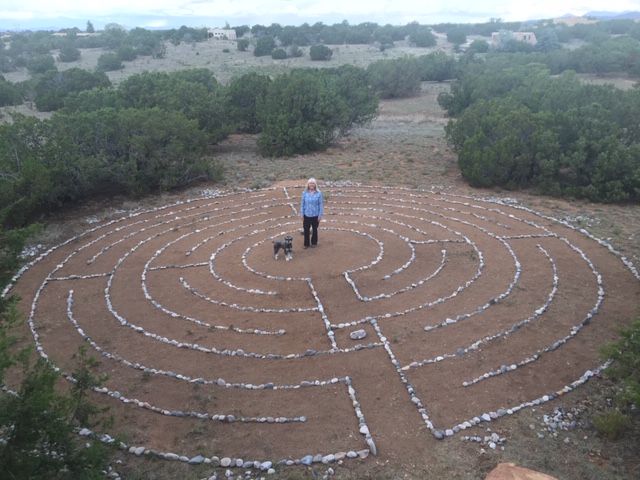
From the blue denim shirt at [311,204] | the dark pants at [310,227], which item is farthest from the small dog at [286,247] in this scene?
the blue denim shirt at [311,204]

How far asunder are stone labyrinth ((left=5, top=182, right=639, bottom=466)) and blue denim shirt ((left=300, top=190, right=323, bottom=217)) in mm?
1296

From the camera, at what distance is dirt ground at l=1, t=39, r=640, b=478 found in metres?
8.53

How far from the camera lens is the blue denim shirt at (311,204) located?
13.8m

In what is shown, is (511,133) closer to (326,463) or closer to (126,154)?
(126,154)

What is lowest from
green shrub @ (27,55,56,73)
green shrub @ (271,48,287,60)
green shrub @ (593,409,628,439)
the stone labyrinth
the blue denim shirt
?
the stone labyrinth

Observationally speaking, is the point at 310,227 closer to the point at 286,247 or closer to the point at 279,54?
the point at 286,247

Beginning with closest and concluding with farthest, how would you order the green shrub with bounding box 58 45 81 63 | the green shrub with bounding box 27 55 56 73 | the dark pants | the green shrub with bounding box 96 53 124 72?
the dark pants, the green shrub with bounding box 27 55 56 73, the green shrub with bounding box 96 53 124 72, the green shrub with bounding box 58 45 81 63

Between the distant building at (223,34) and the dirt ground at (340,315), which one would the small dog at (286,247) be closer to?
the dirt ground at (340,315)

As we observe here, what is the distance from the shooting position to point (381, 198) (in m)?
20.0

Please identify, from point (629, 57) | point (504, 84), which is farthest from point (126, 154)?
point (629, 57)

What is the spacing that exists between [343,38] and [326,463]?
307 ft

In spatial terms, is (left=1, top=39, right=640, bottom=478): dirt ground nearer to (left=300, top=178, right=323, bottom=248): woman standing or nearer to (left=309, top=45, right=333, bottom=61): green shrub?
(left=300, top=178, right=323, bottom=248): woman standing

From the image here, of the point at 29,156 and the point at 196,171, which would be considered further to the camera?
the point at 196,171

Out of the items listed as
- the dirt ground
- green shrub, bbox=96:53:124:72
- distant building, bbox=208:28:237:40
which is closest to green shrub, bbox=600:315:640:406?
the dirt ground
